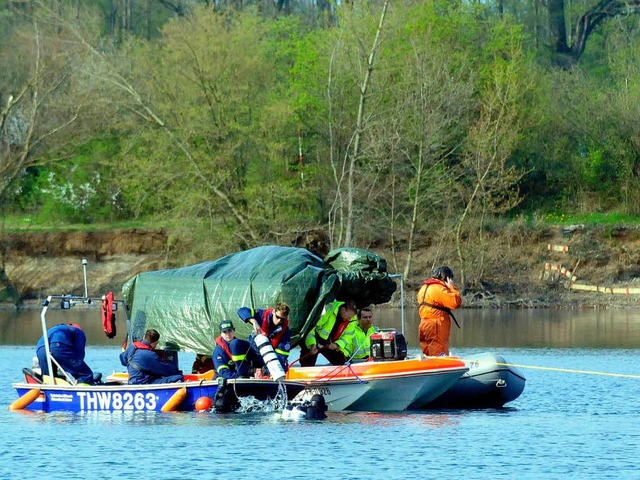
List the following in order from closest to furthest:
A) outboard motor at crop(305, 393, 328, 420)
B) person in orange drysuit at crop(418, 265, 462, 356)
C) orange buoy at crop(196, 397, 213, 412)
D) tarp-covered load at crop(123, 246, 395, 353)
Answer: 1. outboard motor at crop(305, 393, 328, 420)
2. orange buoy at crop(196, 397, 213, 412)
3. person in orange drysuit at crop(418, 265, 462, 356)
4. tarp-covered load at crop(123, 246, 395, 353)

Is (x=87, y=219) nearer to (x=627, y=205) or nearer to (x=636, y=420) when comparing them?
(x=627, y=205)

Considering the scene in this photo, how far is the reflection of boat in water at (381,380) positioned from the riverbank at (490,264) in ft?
99.7

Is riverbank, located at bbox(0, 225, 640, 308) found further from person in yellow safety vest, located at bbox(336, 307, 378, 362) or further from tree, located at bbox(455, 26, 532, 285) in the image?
person in yellow safety vest, located at bbox(336, 307, 378, 362)

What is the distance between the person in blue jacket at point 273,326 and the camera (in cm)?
2134

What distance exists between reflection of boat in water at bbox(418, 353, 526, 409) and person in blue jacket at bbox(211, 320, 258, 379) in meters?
3.06

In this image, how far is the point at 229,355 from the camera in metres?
21.6

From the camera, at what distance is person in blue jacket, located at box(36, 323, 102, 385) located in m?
22.8

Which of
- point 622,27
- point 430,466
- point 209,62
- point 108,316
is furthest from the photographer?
point 622,27

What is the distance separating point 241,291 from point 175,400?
2.25 meters

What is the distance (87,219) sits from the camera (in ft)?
201

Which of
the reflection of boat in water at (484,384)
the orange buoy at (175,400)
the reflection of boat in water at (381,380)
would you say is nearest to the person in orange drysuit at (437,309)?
the reflection of boat in water at (484,384)

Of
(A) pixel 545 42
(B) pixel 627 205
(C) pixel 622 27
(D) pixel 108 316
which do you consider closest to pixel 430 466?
(D) pixel 108 316

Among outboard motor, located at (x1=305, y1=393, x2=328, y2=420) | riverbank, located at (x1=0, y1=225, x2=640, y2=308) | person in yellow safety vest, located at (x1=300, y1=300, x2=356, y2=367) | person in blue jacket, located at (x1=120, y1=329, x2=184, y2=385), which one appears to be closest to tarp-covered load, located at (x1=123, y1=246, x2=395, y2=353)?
person in yellow safety vest, located at (x1=300, y1=300, x2=356, y2=367)

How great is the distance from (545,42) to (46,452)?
5880 cm
